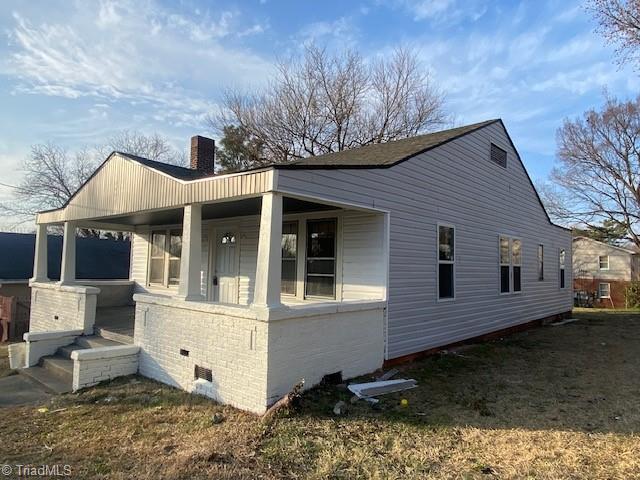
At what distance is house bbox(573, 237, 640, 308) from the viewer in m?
30.2

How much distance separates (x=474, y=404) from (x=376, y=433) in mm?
1676

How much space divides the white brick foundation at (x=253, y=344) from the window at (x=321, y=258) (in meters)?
1.41

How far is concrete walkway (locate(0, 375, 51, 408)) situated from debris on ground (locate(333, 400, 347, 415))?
4.25 metres

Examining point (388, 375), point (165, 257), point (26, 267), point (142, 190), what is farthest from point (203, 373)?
point (26, 267)

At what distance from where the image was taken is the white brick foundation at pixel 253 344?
5.13 metres

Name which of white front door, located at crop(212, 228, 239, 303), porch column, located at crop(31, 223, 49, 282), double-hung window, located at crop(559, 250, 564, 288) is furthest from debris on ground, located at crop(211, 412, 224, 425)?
double-hung window, located at crop(559, 250, 564, 288)

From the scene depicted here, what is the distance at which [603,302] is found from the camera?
99.7ft

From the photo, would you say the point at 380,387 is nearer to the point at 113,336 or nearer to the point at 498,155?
the point at 113,336

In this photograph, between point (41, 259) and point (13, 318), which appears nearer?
point (41, 259)

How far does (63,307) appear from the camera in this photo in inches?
373

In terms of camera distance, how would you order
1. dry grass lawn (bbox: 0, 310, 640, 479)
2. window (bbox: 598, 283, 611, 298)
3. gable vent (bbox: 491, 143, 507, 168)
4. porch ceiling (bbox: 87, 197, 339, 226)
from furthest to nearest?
window (bbox: 598, 283, 611, 298)
gable vent (bbox: 491, 143, 507, 168)
porch ceiling (bbox: 87, 197, 339, 226)
dry grass lawn (bbox: 0, 310, 640, 479)

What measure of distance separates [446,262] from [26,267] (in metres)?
14.5

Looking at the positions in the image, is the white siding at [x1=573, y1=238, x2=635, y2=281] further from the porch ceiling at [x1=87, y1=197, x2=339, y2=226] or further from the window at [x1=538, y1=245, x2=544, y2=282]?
the porch ceiling at [x1=87, y1=197, x2=339, y2=226]

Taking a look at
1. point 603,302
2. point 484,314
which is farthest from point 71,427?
point 603,302
